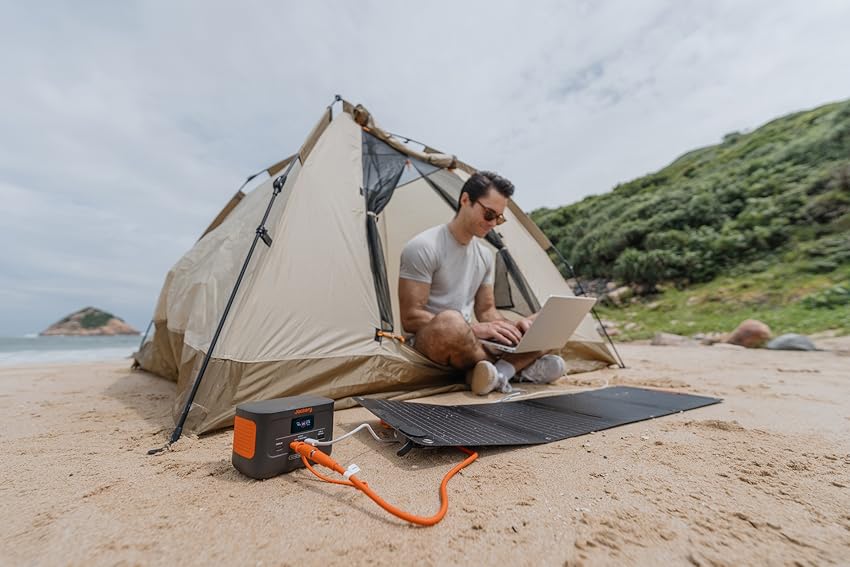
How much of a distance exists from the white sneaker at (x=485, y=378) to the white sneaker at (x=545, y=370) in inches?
16.0

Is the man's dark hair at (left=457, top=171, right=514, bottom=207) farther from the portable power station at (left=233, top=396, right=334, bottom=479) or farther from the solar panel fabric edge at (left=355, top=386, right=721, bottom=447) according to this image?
the portable power station at (left=233, top=396, right=334, bottom=479)

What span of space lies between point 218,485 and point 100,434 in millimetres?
872

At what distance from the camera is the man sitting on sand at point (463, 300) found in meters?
2.03

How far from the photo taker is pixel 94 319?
3042 centimetres

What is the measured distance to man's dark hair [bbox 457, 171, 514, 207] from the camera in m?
2.30

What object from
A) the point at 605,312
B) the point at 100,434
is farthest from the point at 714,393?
the point at 605,312

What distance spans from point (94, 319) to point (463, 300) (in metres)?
39.0

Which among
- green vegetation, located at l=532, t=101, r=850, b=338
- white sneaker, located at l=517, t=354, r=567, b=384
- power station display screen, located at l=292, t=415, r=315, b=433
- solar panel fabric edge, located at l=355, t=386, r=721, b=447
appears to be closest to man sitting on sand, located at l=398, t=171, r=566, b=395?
white sneaker, located at l=517, t=354, r=567, b=384

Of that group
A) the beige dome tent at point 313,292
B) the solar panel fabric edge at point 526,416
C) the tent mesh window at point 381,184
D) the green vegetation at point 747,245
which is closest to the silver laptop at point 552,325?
the solar panel fabric edge at point 526,416

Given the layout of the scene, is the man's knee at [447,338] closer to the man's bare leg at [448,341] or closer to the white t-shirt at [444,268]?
the man's bare leg at [448,341]

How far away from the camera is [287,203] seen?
188 centimetres

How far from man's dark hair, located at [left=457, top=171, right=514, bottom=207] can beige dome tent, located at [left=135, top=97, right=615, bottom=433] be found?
0.58m

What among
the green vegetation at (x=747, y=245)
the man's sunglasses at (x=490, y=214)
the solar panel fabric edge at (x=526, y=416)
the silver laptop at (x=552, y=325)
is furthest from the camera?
the green vegetation at (x=747, y=245)

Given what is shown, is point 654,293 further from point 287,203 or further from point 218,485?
point 218,485
